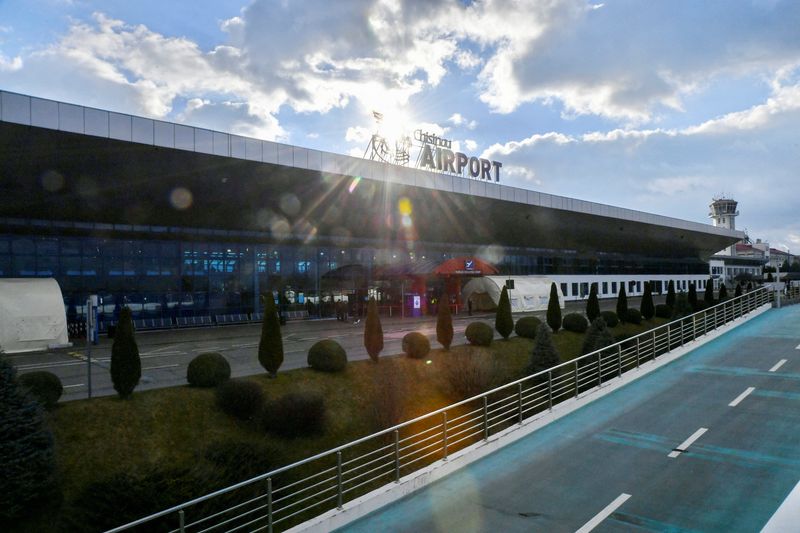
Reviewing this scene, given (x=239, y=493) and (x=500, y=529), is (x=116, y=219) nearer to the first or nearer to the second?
(x=239, y=493)

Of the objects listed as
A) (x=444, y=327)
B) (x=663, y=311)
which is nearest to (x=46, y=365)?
(x=444, y=327)

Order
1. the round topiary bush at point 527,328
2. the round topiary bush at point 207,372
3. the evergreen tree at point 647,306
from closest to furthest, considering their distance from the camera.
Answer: the round topiary bush at point 207,372
the round topiary bush at point 527,328
the evergreen tree at point 647,306

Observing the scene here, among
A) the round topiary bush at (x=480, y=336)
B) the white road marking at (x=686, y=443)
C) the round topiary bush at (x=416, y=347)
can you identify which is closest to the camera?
the white road marking at (x=686, y=443)

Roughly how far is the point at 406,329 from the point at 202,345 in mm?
13710

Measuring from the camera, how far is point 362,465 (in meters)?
9.03

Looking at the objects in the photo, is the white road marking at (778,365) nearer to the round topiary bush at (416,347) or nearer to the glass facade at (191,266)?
the round topiary bush at (416,347)

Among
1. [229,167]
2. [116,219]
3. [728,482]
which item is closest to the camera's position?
[728,482]

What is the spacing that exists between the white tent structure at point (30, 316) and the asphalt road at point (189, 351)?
0.80m

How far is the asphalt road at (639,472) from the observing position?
8430 millimetres

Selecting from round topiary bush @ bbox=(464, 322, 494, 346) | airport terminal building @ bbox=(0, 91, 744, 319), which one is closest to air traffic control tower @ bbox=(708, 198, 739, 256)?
airport terminal building @ bbox=(0, 91, 744, 319)

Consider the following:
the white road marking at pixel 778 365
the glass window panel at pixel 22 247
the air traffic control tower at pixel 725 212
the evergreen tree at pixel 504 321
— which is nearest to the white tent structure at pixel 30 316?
the glass window panel at pixel 22 247

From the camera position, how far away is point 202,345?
28859 mm

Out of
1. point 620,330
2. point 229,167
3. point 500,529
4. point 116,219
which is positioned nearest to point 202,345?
point 229,167

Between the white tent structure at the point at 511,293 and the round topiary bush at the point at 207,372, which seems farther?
the white tent structure at the point at 511,293
